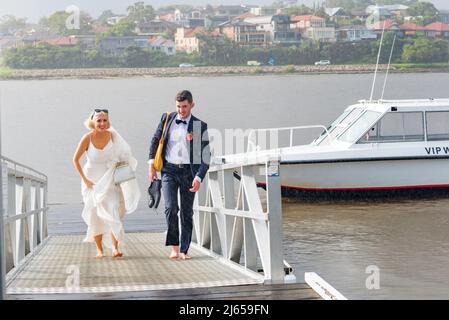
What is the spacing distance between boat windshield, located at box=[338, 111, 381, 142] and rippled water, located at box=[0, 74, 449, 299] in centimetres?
157

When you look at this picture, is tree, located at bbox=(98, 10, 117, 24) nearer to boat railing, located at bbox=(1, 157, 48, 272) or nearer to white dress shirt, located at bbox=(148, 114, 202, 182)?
boat railing, located at bbox=(1, 157, 48, 272)

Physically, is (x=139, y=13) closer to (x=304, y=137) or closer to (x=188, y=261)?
(x=304, y=137)

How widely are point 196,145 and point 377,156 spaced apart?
13606mm

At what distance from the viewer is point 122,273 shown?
973cm

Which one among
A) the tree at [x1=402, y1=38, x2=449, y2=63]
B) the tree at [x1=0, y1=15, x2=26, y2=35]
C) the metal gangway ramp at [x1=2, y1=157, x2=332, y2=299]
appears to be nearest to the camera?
the metal gangway ramp at [x1=2, y1=157, x2=332, y2=299]

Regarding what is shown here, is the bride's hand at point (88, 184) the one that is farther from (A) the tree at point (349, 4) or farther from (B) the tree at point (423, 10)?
(A) the tree at point (349, 4)

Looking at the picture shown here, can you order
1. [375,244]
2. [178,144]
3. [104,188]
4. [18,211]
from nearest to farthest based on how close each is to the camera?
[178,144], [104,188], [18,211], [375,244]

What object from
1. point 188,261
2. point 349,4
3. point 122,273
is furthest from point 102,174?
point 349,4

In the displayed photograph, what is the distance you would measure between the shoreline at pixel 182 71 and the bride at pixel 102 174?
109 metres

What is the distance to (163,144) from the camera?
34.1 feet

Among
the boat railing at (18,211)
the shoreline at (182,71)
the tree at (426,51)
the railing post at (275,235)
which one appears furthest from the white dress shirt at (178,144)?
the shoreline at (182,71)

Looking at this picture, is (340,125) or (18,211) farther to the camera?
(340,125)

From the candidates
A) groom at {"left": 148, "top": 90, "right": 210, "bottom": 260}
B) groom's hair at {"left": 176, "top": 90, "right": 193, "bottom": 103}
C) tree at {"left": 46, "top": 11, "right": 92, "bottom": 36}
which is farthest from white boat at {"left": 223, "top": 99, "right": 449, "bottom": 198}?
tree at {"left": 46, "top": 11, "right": 92, "bottom": 36}

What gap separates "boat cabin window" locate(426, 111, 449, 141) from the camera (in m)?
23.9
